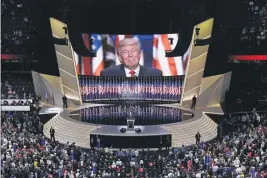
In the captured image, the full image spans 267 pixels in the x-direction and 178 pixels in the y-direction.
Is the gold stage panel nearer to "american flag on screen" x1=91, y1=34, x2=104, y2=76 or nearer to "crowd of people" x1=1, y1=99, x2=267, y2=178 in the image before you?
"american flag on screen" x1=91, y1=34, x2=104, y2=76

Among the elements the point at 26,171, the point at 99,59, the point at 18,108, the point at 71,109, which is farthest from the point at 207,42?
the point at 26,171

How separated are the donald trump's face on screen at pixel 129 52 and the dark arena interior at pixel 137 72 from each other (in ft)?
0.26

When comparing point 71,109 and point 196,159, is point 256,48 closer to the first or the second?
point 71,109

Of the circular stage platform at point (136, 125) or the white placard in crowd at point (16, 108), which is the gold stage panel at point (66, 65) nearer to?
the circular stage platform at point (136, 125)

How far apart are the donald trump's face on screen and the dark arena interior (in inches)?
3.2

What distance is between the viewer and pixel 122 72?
46375 millimetres

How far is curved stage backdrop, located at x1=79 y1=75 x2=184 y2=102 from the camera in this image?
47094mm

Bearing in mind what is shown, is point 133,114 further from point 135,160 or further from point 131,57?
point 135,160

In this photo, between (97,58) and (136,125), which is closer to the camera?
(136,125)

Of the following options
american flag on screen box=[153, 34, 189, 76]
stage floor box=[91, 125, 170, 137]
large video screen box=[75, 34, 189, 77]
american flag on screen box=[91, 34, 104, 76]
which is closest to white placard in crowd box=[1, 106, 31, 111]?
large video screen box=[75, 34, 189, 77]

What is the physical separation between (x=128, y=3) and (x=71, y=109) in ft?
30.1

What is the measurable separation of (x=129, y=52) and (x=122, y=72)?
1.80 meters

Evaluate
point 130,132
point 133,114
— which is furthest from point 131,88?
point 130,132

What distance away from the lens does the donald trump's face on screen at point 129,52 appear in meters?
45.4
